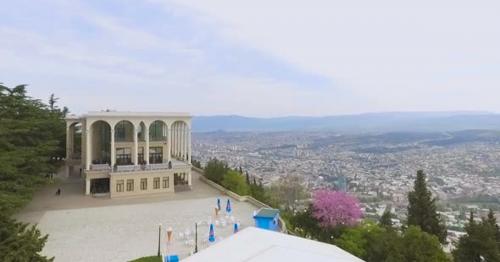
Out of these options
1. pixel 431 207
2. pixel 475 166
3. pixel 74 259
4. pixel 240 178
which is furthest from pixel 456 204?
pixel 74 259

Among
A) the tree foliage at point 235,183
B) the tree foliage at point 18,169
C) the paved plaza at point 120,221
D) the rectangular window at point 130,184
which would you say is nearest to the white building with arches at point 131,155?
the rectangular window at point 130,184

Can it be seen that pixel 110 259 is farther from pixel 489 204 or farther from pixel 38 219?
pixel 489 204

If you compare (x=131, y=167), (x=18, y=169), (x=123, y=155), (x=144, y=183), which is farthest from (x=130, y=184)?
(x=18, y=169)

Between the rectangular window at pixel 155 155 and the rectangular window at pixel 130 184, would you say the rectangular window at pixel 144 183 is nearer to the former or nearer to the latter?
the rectangular window at pixel 130 184

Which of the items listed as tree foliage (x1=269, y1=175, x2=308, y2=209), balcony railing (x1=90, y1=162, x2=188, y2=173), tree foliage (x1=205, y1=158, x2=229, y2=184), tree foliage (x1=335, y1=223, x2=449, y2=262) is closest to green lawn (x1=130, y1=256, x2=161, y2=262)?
tree foliage (x1=335, y1=223, x2=449, y2=262)

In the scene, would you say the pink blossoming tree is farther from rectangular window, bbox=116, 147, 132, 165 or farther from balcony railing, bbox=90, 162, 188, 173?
rectangular window, bbox=116, 147, 132, 165

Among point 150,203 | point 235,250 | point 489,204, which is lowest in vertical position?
point 489,204
